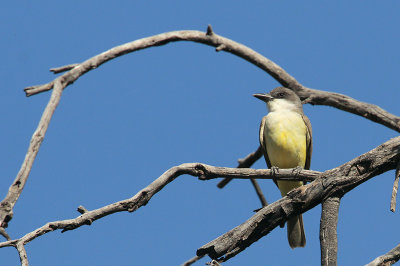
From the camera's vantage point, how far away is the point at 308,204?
4.80m

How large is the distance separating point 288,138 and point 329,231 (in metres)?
3.32

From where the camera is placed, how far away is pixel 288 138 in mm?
7832

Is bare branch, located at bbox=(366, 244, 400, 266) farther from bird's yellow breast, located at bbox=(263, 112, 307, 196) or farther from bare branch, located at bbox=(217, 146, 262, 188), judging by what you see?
bare branch, located at bbox=(217, 146, 262, 188)

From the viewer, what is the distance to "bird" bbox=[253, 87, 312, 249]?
306 inches

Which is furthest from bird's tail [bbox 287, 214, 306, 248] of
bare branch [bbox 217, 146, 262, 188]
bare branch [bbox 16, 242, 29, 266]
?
bare branch [bbox 16, 242, 29, 266]

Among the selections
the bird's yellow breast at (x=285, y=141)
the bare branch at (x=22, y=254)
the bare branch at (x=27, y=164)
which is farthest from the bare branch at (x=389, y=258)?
the bird's yellow breast at (x=285, y=141)

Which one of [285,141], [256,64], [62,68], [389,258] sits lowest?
[389,258]

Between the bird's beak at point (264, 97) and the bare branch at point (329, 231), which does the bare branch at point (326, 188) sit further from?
the bird's beak at point (264, 97)

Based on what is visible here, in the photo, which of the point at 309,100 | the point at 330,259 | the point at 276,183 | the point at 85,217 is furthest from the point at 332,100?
the point at 85,217

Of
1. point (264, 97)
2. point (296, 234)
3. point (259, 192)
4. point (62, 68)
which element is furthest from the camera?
point (264, 97)

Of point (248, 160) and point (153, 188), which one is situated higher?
point (248, 160)

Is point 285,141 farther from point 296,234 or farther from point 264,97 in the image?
point 296,234

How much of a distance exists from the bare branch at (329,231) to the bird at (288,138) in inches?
105

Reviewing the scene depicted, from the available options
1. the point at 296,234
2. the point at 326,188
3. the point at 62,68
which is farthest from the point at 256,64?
the point at 326,188
